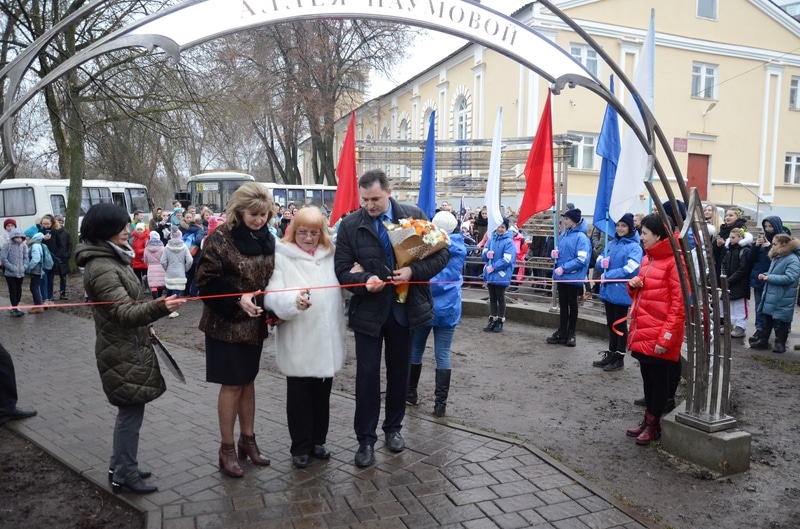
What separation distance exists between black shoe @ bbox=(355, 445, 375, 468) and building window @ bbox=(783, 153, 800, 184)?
3103cm

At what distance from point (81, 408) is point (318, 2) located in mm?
4302

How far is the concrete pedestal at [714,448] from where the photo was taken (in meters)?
4.25

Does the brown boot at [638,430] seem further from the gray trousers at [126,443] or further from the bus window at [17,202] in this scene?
the bus window at [17,202]

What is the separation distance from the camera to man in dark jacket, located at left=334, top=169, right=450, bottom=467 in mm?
4180

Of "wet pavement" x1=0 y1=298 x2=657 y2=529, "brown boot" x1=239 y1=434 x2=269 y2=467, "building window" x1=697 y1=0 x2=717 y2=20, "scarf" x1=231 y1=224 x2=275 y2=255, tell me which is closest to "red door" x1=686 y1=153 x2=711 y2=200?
"building window" x1=697 y1=0 x2=717 y2=20

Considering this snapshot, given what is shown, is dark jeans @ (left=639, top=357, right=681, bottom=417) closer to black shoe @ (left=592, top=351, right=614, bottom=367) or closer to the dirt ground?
the dirt ground

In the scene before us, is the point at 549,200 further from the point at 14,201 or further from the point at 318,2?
the point at 14,201

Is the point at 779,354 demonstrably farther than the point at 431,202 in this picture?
Yes

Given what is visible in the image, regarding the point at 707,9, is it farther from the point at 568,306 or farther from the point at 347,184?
the point at 347,184

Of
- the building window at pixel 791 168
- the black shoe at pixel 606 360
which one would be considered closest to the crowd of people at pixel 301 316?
the black shoe at pixel 606 360

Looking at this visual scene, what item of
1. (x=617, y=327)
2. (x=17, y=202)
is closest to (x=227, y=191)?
(x=17, y=202)

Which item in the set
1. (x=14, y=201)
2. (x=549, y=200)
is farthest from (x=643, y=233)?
(x=14, y=201)

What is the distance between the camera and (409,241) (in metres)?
4.21

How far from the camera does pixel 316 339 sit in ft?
13.3
